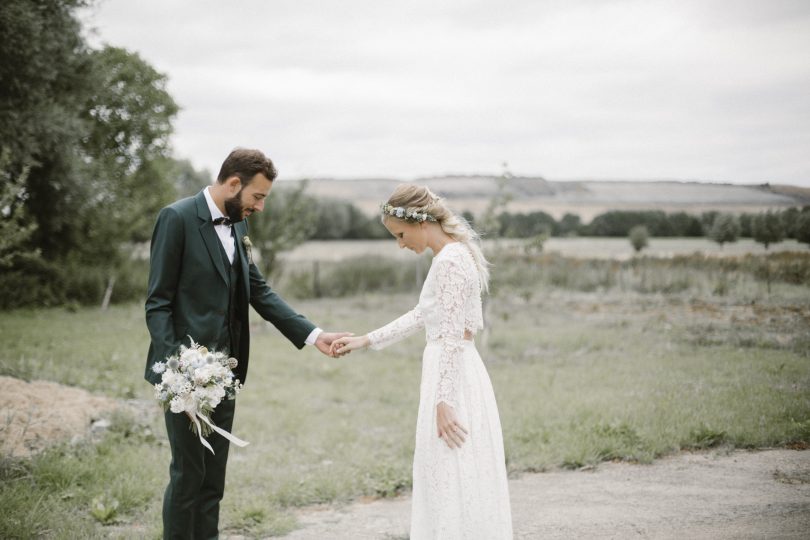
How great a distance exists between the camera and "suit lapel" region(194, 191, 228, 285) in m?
3.66

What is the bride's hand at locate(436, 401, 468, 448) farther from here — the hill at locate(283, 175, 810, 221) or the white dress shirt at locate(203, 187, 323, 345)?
the hill at locate(283, 175, 810, 221)

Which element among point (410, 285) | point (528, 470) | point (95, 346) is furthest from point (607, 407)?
point (410, 285)

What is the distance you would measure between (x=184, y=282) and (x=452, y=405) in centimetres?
173

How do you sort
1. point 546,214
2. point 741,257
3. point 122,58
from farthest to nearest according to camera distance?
point 122,58 < point 546,214 < point 741,257

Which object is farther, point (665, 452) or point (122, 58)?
point (122, 58)

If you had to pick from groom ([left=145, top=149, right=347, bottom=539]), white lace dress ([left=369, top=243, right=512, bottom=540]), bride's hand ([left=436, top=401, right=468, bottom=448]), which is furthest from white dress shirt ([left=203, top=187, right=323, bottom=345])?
bride's hand ([left=436, top=401, right=468, bottom=448])

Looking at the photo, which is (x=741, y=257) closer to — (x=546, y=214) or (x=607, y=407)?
(x=607, y=407)

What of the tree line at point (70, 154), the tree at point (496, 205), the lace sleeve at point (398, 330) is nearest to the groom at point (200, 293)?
the lace sleeve at point (398, 330)

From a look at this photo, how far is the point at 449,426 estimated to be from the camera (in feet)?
11.4

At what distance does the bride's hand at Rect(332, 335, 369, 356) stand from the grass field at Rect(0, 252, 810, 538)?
139 cm

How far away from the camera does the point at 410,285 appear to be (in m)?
22.0

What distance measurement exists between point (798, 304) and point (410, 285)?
1476 cm

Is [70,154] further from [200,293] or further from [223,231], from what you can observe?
[200,293]

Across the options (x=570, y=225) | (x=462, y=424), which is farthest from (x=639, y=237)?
(x=462, y=424)
